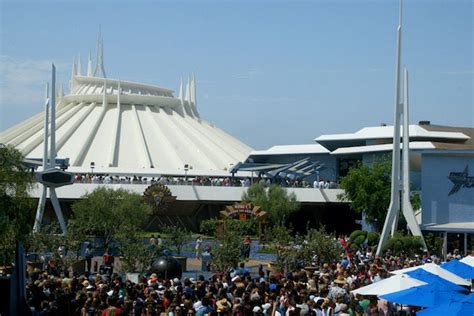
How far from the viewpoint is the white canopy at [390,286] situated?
1791cm

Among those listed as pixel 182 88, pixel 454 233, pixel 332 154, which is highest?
pixel 182 88

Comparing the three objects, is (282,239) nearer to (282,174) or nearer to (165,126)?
(282,174)

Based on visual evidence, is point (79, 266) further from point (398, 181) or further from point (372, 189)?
point (372, 189)

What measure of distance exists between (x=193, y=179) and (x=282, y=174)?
6.03 meters

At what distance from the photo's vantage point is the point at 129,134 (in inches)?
2835

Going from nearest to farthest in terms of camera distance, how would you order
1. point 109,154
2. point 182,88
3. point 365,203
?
point 365,203
point 109,154
point 182,88

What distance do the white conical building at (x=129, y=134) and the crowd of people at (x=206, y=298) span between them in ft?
139

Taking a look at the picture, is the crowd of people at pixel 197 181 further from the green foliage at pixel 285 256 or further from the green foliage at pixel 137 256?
the green foliage at pixel 137 256

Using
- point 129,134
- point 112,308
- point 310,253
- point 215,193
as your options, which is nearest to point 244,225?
point 215,193

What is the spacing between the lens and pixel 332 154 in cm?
5938

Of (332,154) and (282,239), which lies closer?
(282,239)

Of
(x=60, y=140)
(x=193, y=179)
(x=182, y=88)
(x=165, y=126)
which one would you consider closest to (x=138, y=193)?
(x=193, y=179)

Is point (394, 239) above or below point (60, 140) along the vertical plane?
below

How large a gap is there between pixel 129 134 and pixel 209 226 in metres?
23.4
